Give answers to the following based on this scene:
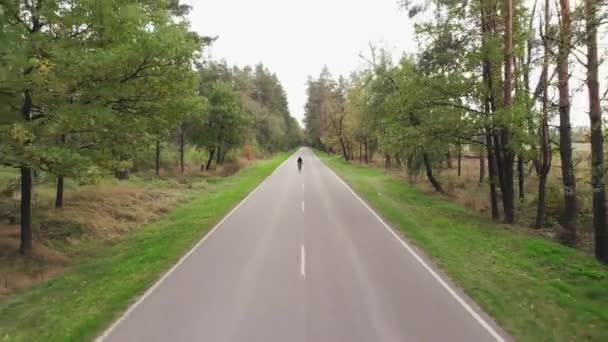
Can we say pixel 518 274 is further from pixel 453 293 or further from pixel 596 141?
pixel 596 141

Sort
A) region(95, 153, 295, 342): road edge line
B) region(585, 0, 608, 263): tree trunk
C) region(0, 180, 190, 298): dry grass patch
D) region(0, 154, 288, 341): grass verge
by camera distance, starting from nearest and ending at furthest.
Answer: region(95, 153, 295, 342): road edge line → region(0, 154, 288, 341): grass verge → region(585, 0, 608, 263): tree trunk → region(0, 180, 190, 298): dry grass patch

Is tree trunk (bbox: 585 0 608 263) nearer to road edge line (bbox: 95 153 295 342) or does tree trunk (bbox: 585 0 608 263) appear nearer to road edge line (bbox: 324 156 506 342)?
road edge line (bbox: 324 156 506 342)

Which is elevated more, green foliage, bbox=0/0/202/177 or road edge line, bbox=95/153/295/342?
green foliage, bbox=0/0/202/177

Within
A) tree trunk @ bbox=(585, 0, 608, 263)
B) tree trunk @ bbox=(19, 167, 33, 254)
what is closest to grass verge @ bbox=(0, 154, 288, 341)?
tree trunk @ bbox=(19, 167, 33, 254)

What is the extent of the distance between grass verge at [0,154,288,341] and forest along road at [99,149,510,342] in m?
0.49

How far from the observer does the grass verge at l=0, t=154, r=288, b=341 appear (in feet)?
23.8

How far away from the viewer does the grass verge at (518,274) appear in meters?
7.15

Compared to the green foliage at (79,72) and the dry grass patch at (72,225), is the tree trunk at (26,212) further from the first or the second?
the green foliage at (79,72)

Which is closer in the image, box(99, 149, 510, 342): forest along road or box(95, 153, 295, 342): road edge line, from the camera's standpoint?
box(99, 149, 510, 342): forest along road

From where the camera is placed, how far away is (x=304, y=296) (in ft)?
27.2

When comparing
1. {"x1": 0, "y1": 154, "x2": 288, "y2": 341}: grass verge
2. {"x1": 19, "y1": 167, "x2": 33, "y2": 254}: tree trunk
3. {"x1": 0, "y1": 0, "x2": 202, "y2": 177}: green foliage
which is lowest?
{"x1": 0, "y1": 154, "x2": 288, "y2": 341}: grass verge

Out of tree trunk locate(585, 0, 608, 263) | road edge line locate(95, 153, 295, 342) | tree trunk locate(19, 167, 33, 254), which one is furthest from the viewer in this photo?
tree trunk locate(19, 167, 33, 254)

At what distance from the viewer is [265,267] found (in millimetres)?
10297

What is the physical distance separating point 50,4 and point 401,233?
12.4m
